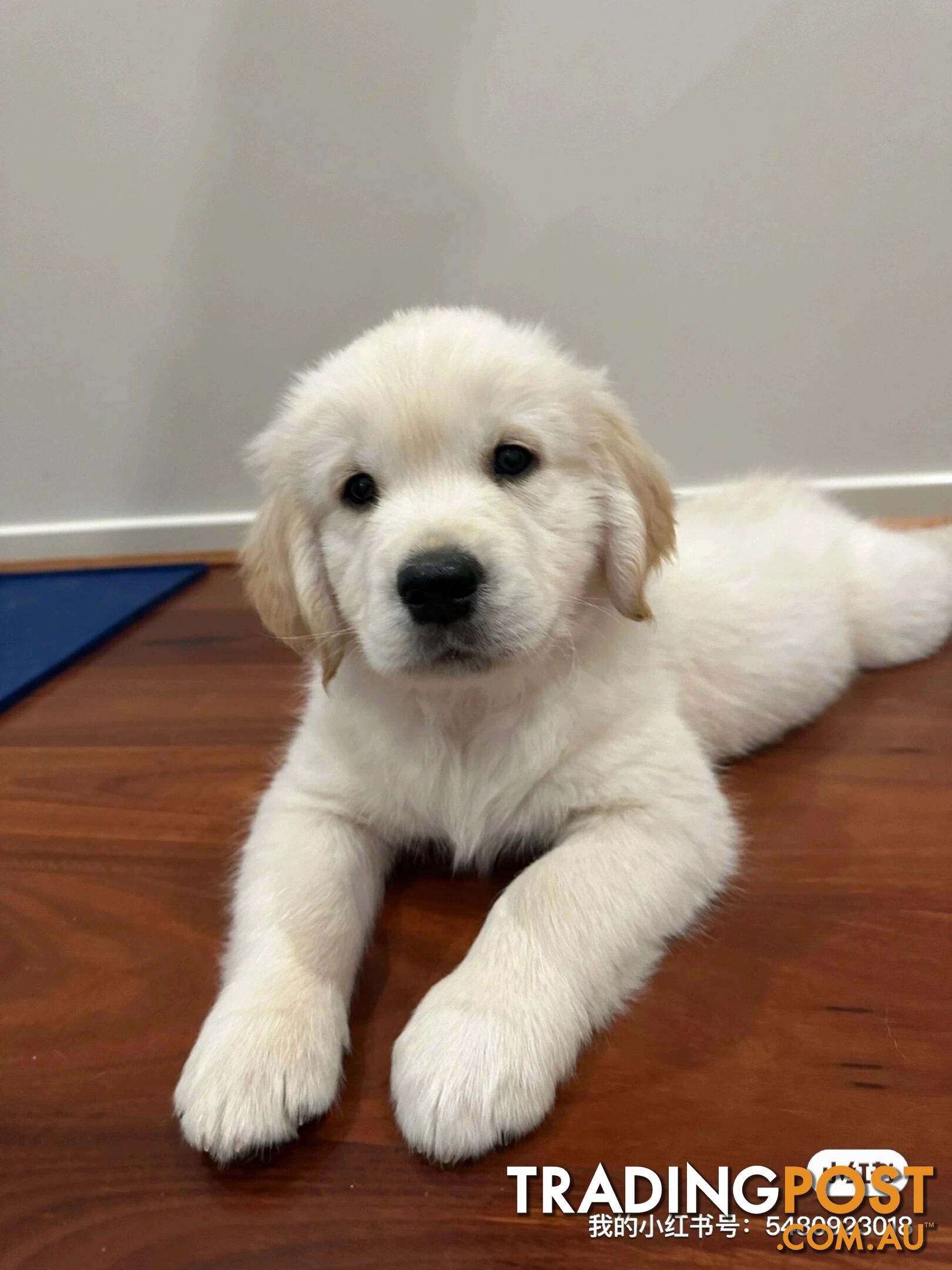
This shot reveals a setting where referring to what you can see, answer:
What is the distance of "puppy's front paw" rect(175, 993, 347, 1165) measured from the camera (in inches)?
39.7

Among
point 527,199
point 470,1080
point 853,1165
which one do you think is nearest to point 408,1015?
point 470,1080

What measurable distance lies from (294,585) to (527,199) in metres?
2.32

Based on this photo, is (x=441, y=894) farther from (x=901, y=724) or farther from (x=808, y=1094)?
(x=901, y=724)

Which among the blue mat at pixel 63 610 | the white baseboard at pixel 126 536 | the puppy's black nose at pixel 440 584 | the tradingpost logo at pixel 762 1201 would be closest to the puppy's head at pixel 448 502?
the puppy's black nose at pixel 440 584

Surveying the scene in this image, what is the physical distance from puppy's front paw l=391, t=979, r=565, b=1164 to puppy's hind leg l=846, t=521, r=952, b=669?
5.32ft

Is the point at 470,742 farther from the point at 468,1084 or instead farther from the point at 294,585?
the point at 468,1084

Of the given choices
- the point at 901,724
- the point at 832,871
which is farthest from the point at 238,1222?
the point at 901,724

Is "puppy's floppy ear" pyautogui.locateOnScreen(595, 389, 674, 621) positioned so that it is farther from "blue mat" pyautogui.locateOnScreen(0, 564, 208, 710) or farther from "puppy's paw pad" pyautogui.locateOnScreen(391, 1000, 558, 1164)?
"blue mat" pyautogui.locateOnScreen(0, 564, 208, 710)

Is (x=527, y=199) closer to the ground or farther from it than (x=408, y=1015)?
farther from it

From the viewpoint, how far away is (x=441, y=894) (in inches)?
59.8

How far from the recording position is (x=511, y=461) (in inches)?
54.1

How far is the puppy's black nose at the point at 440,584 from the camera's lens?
1187mm

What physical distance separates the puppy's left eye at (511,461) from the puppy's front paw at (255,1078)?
2.83 feet

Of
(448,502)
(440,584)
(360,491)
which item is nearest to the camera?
(440,584)
